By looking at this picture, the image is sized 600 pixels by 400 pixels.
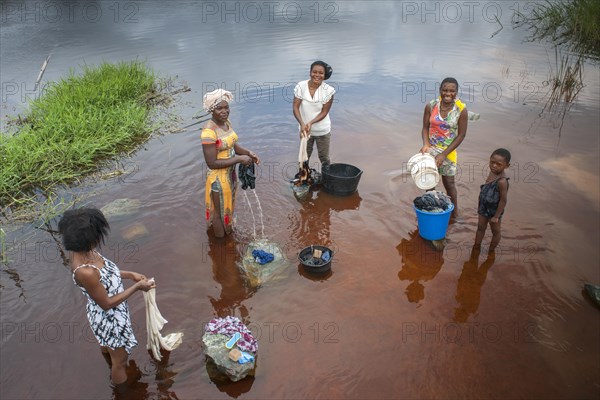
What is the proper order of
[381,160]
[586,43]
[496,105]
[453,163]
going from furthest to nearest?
[586,43], [496,105], [381,160], [453,163]

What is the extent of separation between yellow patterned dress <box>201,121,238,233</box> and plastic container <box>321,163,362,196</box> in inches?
58.1

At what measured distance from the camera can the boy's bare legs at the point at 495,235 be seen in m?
4.32

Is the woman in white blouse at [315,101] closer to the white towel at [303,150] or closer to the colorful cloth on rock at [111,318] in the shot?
the white towel at [303,150]

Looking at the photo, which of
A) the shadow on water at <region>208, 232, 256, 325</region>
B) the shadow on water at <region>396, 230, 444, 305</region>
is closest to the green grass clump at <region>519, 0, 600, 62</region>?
the shadow on water at <region>396, 230, 444, 305</region>

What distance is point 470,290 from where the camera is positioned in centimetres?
420

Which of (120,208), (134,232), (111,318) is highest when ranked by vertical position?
(111,318)

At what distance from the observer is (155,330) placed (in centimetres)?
337

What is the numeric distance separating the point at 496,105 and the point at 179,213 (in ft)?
21.2

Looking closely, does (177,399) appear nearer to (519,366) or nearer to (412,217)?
(519,366)

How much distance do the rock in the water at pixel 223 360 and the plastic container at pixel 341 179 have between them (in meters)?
2.83

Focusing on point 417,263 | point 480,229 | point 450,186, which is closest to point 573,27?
point 450,186

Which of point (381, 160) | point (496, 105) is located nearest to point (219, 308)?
point (381, 160)

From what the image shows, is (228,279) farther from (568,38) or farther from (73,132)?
(568,38)

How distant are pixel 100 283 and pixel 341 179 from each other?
3.51 m
